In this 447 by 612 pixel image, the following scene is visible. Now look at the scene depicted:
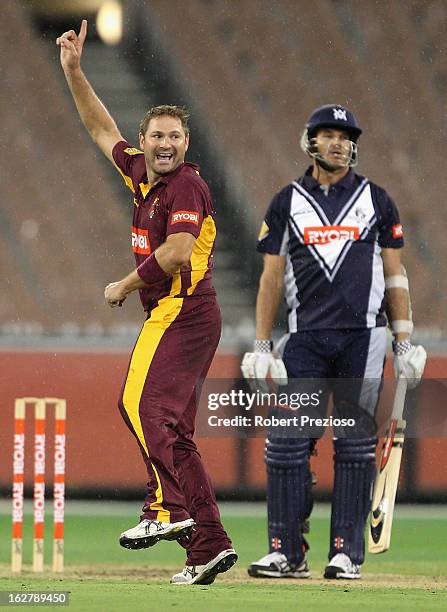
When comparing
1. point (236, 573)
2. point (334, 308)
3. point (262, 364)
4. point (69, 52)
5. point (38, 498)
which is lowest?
point (236, 573)

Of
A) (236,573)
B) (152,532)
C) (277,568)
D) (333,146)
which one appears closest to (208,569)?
(152,532)

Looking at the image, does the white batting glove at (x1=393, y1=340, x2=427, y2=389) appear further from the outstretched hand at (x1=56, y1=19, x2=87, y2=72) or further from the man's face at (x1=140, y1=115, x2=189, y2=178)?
the outstretched hand at (x1=56, y1=19, x2=87, y2=72)

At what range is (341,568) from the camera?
4.82m

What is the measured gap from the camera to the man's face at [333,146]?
15.9 ft

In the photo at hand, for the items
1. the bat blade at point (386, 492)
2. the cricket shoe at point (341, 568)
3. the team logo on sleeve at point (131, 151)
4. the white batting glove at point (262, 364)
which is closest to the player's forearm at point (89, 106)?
the team logo on sleeve at point (131, 151)

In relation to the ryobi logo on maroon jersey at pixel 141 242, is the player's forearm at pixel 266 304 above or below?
below

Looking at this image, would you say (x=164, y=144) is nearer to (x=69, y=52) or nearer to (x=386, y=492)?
(x=69, y=52)

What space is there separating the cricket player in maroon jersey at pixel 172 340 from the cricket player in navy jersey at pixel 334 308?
1.99 feet

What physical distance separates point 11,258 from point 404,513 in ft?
13.9

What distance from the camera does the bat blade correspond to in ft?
16.5

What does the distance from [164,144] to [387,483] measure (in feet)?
5.51

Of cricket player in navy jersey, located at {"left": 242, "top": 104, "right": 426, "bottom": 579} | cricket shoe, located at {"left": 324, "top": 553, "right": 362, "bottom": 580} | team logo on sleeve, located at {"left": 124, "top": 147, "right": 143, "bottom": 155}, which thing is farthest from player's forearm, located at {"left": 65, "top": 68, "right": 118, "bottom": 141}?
cricket shoe, located at {"left": 324, "top": 553, "right": 362, "bottom": 580}

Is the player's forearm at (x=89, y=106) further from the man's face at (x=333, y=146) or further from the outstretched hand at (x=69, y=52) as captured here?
the man's face at (x=333, y=146)

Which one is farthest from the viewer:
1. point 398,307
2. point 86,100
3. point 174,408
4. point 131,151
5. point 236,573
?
point 236,573
